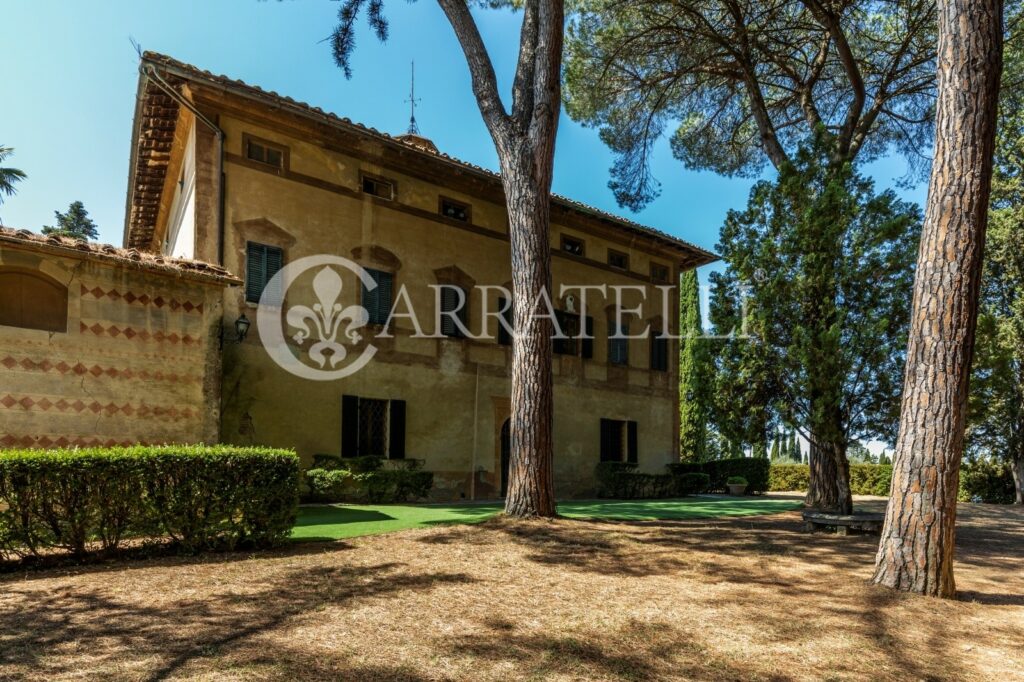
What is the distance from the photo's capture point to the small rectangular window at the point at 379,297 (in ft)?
44.9

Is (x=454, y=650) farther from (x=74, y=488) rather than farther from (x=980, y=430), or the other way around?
(x=980, y=430)

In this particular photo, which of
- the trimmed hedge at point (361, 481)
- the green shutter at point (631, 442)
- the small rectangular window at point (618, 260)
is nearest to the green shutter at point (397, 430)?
the trimmed hedge at point (361, 481)

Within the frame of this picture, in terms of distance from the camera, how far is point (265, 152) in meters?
12.6

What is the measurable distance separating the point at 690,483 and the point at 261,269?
1266 centimetres

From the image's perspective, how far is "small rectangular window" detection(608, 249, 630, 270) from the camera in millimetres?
19016

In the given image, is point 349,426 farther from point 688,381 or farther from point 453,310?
point 688,381

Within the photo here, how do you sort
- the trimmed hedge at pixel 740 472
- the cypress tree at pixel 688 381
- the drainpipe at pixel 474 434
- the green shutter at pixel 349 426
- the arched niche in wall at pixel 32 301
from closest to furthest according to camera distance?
1. the arched niche in wall at pixel 32 301
2. the green shutter at pixel 349 426
3. the drainpipe at pixel 474 434
4. the trimmed hedge at pixel 740 472
5. the cypress tree at pixel 688 381

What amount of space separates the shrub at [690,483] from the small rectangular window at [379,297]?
9.09 meters

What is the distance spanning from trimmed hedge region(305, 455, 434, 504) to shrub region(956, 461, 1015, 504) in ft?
58.4

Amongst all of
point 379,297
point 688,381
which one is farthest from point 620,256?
point 379,297

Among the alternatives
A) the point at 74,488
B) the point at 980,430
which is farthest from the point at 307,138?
the point at 980,430

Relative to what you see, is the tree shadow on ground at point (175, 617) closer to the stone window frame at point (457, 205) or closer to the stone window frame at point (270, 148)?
the stone window frame at point (270, 148)

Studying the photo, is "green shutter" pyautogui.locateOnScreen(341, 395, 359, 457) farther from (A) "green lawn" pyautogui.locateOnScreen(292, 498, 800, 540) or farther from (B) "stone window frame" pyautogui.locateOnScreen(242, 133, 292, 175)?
(B) "stone window frame" pyautogui.locateOnScreen(242, 133, 292, 175)

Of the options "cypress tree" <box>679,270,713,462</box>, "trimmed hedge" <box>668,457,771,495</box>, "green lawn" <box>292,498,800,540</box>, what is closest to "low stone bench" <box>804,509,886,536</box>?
"green lawn" <box>292,498,800,540</box>
